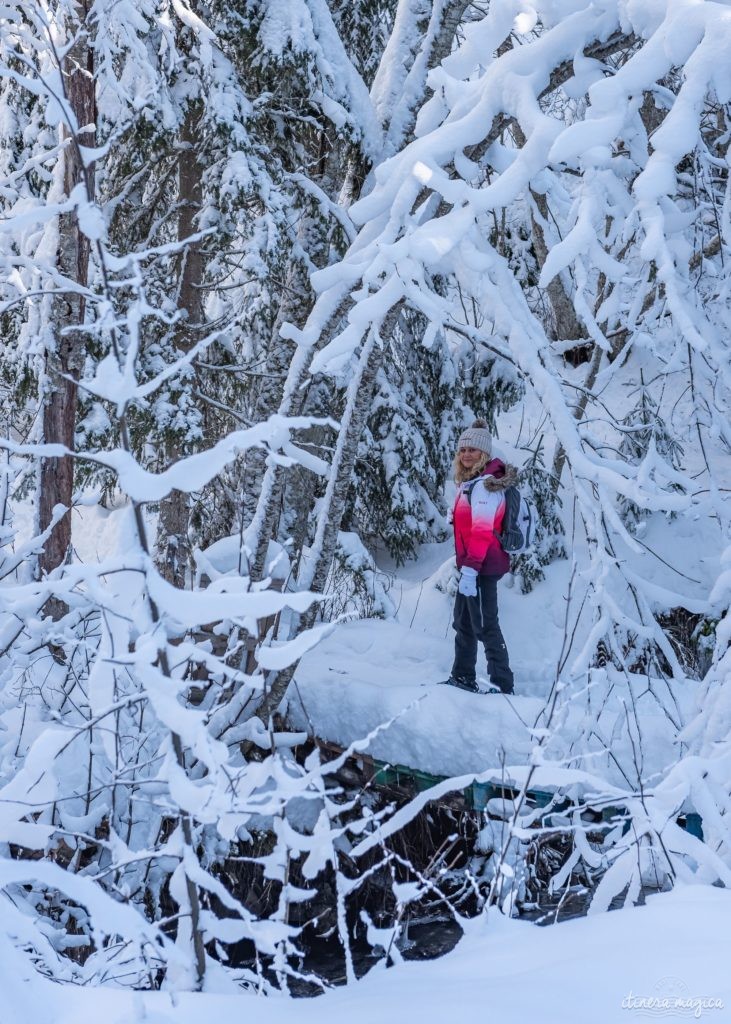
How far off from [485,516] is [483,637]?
763mm

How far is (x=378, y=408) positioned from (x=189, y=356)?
638cm

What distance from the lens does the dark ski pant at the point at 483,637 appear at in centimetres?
510

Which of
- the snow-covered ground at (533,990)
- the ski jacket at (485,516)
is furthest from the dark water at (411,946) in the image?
the snow-covered ground at (533,990)

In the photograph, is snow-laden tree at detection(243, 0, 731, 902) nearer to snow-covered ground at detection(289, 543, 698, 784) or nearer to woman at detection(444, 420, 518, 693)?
snow-covered ground at detection(289, 543, 698, 784)

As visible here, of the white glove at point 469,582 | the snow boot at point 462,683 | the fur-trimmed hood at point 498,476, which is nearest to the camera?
the fur-trimmed hood at point 498,476

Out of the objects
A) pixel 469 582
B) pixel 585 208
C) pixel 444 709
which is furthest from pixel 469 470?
pixel 585 208

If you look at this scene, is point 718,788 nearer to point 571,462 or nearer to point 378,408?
point 571,462

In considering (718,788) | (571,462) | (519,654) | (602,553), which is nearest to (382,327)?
(571,462)

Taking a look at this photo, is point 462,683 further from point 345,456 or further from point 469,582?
point 345,456

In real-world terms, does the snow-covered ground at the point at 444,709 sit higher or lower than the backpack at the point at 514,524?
lower

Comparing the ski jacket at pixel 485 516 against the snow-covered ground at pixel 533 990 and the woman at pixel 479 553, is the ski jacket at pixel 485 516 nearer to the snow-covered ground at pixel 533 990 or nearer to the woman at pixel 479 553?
the woman at pixel 479 553

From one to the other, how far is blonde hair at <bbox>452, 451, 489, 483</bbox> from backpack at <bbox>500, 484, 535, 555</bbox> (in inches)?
9.0

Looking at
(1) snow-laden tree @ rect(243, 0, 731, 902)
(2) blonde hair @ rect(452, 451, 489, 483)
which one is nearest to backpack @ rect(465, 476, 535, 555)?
(2) blonde hair @ rect(452, 451, 489, 483)

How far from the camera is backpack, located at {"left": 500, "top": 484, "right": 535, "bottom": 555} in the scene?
493 cm
